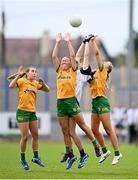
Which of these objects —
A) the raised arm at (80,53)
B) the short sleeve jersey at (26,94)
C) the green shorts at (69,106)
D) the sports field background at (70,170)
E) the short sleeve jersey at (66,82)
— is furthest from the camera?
the raised arm at (80,53)

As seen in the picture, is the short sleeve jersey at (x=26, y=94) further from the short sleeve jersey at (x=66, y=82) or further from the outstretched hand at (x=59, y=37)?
the outstretched hand at (x=59, y=37)

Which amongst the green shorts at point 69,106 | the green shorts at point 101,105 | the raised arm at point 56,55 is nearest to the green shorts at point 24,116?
the green shorts at point 69,106

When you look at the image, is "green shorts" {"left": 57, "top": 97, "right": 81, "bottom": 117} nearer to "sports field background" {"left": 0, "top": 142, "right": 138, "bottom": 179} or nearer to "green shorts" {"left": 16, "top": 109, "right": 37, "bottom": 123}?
"green shorts" {"left": 16, "top": 109, "right": 37, "bottom": 123}

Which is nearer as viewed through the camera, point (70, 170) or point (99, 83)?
point (70, 170)

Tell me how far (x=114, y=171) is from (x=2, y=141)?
875 inches

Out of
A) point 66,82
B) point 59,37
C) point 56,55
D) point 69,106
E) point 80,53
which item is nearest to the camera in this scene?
point 66,82

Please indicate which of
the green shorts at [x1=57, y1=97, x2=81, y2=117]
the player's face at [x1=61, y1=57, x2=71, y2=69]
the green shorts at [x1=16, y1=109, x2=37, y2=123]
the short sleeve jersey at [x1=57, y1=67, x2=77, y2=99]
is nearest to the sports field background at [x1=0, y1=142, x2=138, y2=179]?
the green shorts at [x1=16, y1=109, x2=37, y2=123]

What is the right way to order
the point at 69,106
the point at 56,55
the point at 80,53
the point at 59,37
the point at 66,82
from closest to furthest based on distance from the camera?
the point at 66,82 → the point at 69,106 → the point at 56,55 → the point at 59,37 → the point at 80,53

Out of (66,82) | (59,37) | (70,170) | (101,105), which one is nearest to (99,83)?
(101,105)

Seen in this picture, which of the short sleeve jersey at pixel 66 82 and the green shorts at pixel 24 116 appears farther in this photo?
the green shorts at pixel 24 116

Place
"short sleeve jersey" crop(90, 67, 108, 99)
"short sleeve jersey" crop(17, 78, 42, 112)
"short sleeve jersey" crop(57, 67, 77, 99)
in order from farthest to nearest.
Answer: "short sleeve jersey" crop(90, 67, 108, 99) < "short sleeve jersey" crop(17, 78, 42, 112) < "short sleeve jersey" crop(57, 67, 77, 99)

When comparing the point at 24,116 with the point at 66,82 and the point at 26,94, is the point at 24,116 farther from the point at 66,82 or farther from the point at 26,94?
the point at 66,82

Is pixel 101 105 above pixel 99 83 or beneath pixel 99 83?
beneath

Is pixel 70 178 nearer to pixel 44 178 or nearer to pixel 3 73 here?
pixel 44 178
